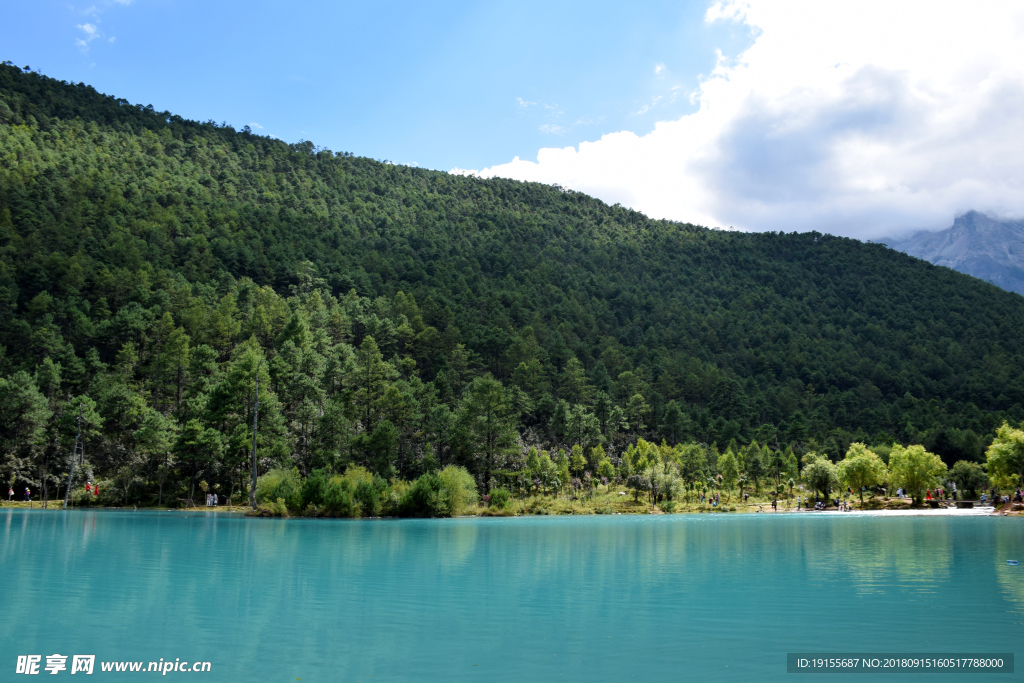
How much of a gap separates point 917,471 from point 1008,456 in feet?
25.4

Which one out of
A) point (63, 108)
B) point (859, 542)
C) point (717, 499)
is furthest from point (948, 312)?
point (63, 108)

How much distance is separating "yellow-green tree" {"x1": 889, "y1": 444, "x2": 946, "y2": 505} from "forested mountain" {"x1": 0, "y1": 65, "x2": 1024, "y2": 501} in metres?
29.8

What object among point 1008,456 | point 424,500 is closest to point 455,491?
point 424,500

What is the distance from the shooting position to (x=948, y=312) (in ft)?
575

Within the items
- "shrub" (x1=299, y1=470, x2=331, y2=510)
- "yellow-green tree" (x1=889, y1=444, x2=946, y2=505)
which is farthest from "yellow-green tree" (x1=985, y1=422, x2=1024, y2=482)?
"shrub" (x1=299, y1=470, x2=331, y2=510)

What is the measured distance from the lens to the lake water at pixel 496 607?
10.9m

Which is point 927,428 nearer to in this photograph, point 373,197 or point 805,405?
point 805,405

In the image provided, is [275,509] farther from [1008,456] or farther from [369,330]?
[1008,456]

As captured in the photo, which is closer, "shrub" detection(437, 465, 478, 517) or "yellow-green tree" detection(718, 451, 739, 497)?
"shrub" detection(437, 465, 478, 517)

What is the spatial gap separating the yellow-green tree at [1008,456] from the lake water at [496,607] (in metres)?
40.4

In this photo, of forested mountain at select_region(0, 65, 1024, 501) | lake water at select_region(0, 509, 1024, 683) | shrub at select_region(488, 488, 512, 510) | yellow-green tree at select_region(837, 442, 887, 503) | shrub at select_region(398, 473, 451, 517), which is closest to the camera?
lake water at select_region(0, 509, 1024, 683)

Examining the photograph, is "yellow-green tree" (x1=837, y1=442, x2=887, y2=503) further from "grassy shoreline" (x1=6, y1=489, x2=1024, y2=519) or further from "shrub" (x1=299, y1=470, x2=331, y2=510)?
"shrub" (x1=299, y1=470, x2=331, y2=510)

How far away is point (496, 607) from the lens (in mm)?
15336

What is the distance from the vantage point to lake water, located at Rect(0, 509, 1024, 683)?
35.9 ft
